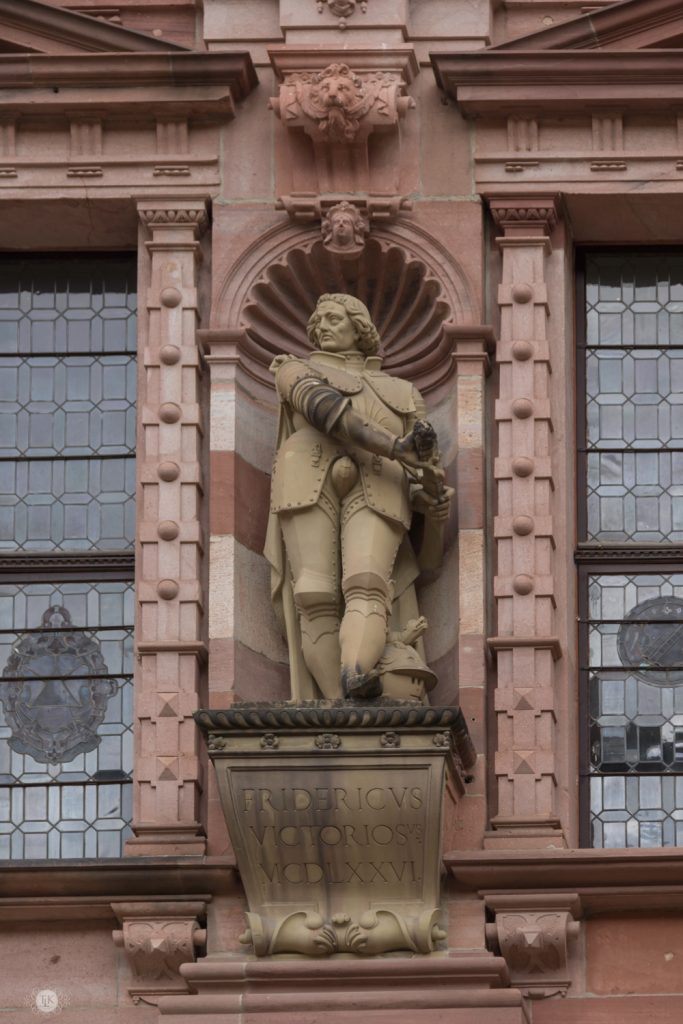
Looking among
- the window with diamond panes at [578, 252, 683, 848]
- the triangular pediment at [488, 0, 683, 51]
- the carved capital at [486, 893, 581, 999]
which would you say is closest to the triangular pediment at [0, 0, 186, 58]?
the triangular pediment at [488, 0, 683, 51]

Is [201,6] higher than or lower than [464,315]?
higher

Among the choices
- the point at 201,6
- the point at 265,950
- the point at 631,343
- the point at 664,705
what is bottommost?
the point at 265,950

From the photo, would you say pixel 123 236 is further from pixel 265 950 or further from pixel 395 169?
pixel 265 950

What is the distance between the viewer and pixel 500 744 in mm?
20172

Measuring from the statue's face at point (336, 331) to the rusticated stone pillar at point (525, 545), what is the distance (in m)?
0.80

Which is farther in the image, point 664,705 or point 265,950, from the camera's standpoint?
point 664,705

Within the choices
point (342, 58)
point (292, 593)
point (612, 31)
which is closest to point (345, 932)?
point (292, 593)

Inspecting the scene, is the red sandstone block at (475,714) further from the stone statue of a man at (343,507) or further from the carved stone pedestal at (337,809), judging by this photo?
the carved stone pedestal at (337,809)

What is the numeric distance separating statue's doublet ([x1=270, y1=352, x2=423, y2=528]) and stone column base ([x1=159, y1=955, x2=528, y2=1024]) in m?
2.28

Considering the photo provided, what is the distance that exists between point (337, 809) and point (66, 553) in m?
2.49

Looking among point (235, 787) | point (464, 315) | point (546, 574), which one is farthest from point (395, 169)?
point (235, 787)

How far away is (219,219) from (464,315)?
4.50 ft

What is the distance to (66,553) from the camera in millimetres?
21141

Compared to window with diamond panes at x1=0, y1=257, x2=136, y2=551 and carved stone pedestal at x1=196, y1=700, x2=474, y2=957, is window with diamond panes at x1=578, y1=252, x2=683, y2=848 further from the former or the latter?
window with diamond panes at x1=0, y1=257, x2=136, y2=551
